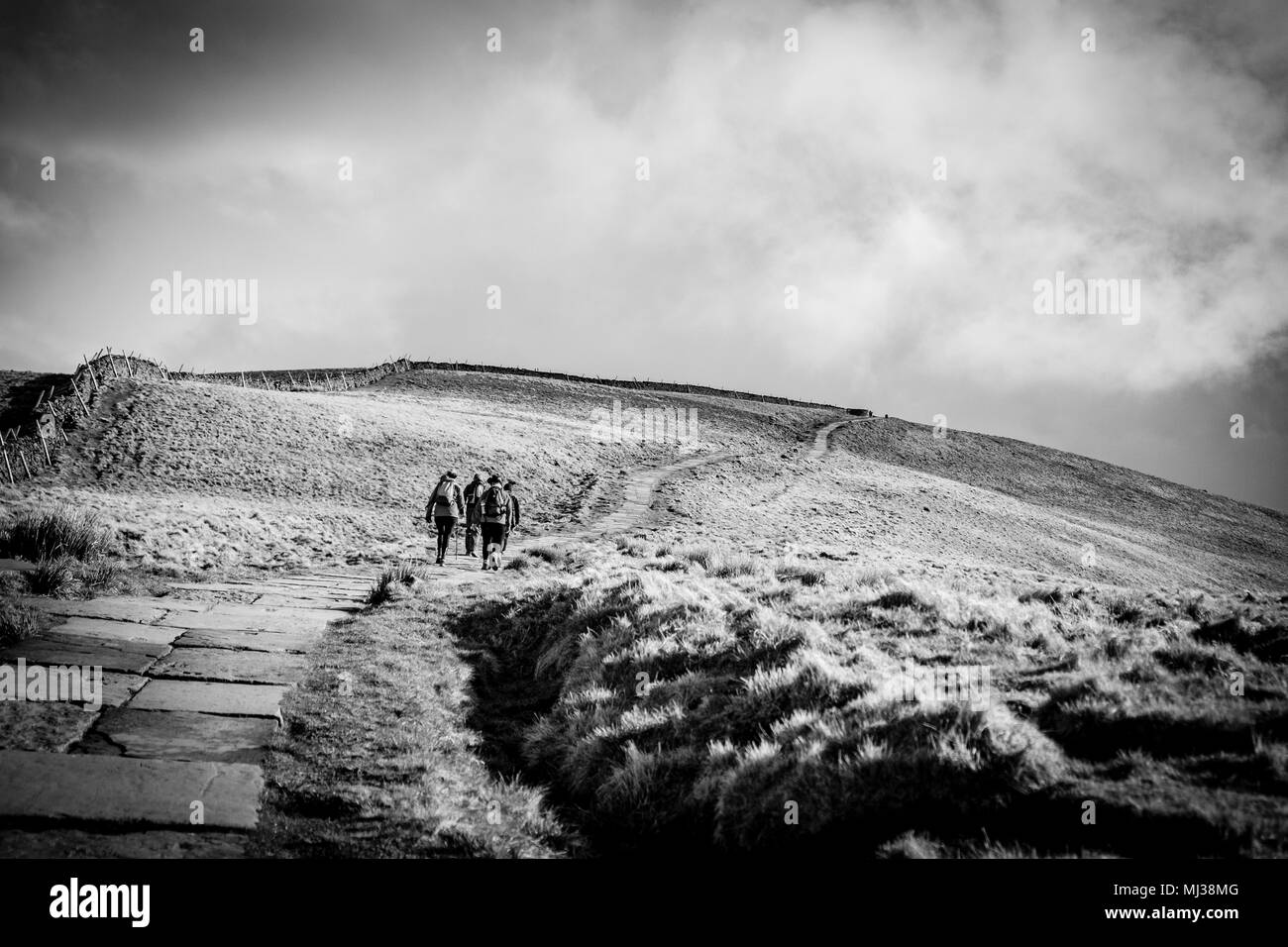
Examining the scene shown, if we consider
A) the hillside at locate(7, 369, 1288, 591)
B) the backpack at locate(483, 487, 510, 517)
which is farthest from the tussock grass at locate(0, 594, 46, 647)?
the backpack at locate(483, 487, 510, 517)

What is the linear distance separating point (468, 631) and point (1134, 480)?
72.2 m

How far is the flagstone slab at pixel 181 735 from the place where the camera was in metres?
5.40

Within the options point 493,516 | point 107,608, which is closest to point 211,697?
point 107,608

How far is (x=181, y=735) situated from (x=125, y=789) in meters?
1.10

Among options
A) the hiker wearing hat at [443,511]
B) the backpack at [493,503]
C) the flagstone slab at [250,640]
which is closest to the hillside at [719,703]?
the flagstone slab at [250,640]

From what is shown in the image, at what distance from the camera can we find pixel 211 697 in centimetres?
660

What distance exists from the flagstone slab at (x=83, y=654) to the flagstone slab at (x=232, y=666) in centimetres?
22

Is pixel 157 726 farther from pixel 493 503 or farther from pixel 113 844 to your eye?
pixel 493 503

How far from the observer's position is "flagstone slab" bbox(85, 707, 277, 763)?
540cm

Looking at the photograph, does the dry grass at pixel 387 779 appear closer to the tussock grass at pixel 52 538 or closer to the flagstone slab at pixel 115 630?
the flagstone slab at pixel 115 630

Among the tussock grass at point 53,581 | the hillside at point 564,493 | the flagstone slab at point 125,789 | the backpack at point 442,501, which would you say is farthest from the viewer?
the hillside at point 564,493

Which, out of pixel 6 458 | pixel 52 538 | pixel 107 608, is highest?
pixel 6 458

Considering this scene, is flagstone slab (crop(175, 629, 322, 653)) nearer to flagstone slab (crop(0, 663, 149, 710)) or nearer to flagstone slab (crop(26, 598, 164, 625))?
flagstone slab (crop(26, 598, 164, 625))

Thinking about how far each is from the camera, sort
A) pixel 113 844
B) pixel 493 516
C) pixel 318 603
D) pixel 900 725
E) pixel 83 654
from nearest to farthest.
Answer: pixel 113 844 < pixel 900 725 < pixel 83 654 < pixel 318 603 < pixel 493 516
